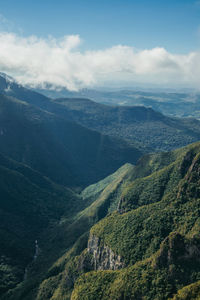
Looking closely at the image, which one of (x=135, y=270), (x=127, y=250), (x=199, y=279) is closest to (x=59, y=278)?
(x=127, y=250)

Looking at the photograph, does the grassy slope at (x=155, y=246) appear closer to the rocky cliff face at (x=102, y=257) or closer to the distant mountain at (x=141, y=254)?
the distant mountain at (x=141, y=254)

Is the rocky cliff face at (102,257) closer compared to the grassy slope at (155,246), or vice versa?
the grassy slope at (155,246)

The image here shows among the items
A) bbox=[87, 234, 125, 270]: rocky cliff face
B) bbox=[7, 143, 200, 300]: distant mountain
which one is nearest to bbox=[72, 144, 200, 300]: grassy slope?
bbox=[7, 143, 200, 300]: distant mountain

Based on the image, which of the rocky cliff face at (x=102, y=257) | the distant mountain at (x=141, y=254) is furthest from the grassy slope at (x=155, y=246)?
the rocky cliff face at (x=102, y=257)

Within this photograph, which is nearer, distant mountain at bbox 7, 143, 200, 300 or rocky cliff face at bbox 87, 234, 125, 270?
distant mountain at bbox 7, 143, 200, 300

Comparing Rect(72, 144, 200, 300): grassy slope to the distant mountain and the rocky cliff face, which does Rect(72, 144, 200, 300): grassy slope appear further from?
the rocky cliff face

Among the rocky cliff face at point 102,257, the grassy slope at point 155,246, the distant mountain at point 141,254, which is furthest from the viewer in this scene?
the rocky cliff face at point 102,257
